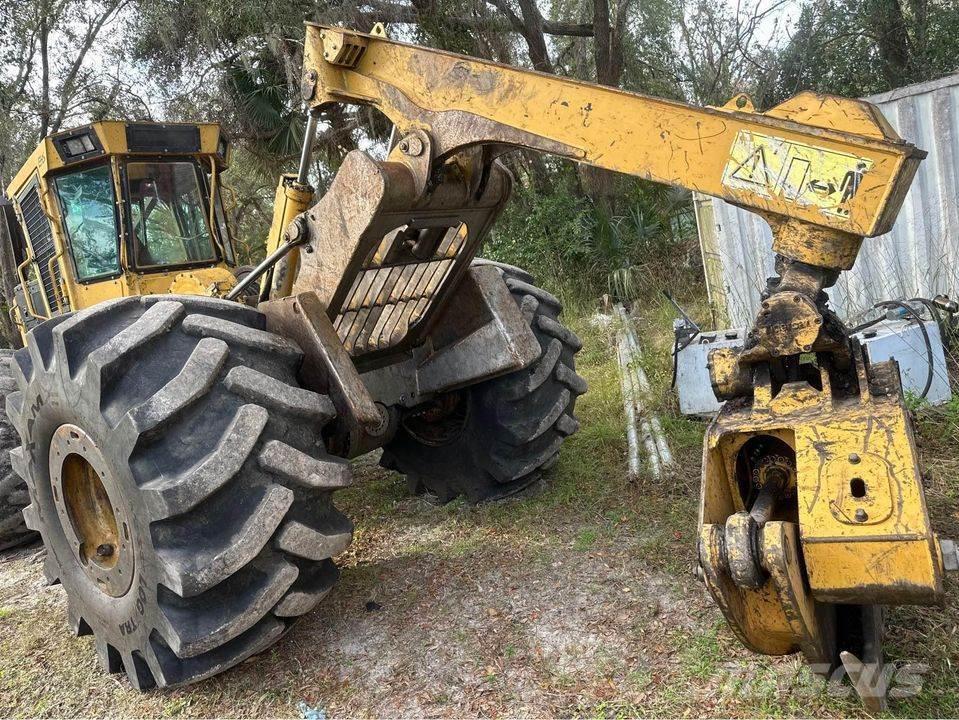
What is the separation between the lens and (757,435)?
2.47m

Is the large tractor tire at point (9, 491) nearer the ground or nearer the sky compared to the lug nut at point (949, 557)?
nearer the sky

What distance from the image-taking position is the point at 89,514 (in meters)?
3.30

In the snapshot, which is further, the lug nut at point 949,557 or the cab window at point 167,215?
the cab window at point 167,215

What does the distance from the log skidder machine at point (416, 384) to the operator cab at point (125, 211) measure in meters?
1.45

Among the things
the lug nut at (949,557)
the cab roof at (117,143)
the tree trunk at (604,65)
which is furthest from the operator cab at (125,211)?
the tree trunk at (604,65)

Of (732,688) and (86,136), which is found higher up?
(86,136)

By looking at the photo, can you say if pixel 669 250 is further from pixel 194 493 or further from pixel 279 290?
pixel 194 493

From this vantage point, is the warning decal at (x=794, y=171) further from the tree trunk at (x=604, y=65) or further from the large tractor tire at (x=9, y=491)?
the tree trunk at (x=604, y=65)

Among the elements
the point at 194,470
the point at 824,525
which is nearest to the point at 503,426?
the point at 194,470

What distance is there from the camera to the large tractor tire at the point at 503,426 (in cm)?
405

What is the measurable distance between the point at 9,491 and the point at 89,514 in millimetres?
1359

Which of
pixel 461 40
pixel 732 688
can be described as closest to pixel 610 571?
pixel 732 688

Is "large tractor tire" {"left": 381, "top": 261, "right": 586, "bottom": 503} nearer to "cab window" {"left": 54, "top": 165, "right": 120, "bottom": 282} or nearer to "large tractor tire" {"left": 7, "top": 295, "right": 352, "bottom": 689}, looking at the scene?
"large tractor tire" {"left": 7, "top": 295, "right": 352, "bottom": 689}

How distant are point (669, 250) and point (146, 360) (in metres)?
8.19
